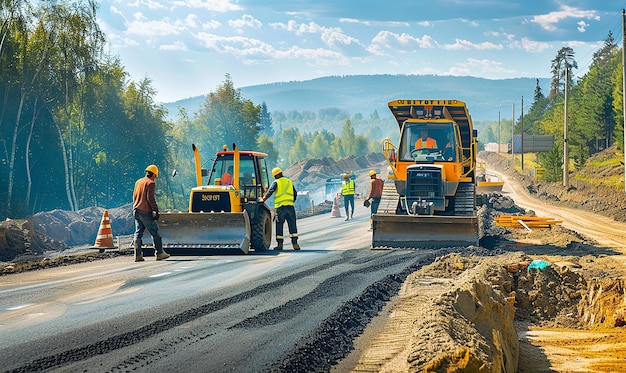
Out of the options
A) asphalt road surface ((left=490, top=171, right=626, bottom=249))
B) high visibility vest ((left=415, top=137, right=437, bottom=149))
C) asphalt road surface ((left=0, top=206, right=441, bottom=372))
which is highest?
high visibility vest ((left=415, top=137, right=437, bottom=149))

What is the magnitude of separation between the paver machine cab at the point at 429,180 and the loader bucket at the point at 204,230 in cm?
305

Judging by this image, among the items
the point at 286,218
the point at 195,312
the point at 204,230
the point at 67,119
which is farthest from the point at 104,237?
the point at 67,119

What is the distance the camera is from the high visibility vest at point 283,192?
17203mm

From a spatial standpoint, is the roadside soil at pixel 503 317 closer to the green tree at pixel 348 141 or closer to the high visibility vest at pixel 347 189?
the high visibility vest at pixel 347 189

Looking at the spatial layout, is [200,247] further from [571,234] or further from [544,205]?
[544,205]

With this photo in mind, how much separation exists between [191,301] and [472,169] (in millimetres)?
10484

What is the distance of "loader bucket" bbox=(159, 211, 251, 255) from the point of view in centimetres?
1614

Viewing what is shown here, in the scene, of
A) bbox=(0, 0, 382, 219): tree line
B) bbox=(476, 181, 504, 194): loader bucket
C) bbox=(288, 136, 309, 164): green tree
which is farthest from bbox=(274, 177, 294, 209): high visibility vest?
bbox=(288, 136, 309, 164): green tree

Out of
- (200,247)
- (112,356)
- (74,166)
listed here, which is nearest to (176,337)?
(112,356)

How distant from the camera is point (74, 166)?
153 ft

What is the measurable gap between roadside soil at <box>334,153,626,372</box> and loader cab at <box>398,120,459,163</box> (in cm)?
294

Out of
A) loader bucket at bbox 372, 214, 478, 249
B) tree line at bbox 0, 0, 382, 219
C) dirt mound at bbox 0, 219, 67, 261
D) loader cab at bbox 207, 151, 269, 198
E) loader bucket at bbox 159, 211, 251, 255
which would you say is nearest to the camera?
loader bucket at bbox 159, 211, 251, 255

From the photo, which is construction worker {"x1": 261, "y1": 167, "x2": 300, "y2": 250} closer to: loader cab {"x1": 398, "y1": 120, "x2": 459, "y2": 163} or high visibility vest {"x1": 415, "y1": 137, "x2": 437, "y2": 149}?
loader cab {"x1": 398, "y1": 120, "x2": 459, "y2": 163}

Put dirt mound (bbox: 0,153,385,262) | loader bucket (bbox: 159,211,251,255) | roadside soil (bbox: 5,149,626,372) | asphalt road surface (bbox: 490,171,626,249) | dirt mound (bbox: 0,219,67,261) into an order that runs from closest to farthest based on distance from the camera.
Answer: roadside soil (bbox: 5,149,626,372) < loader bucket (bbox: 159,211,251,255) < dirt mound (bbox: 0,219,67,261) < dirt mound (bbox: 0,153,385,262) < asphalt road surface (bbox: 490,171,626,249)
